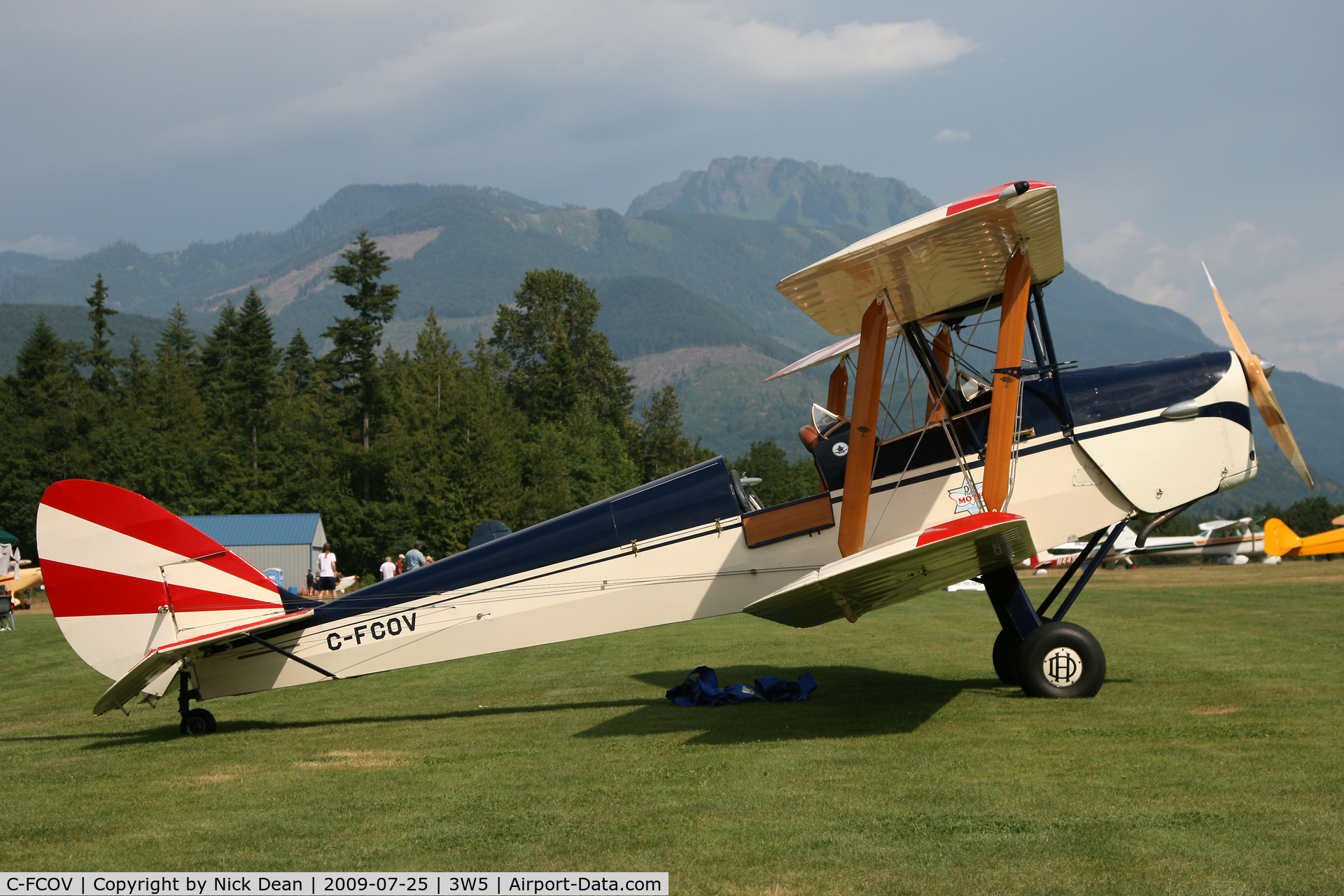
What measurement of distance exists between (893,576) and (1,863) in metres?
5.22

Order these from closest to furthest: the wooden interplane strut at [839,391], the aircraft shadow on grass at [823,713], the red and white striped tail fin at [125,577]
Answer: the aircraft shadow on grass at [823,713]
the red and white striped tail fin at [125,577]
the wooden interplane strut at [839,391]

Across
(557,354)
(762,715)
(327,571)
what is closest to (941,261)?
(762,715)

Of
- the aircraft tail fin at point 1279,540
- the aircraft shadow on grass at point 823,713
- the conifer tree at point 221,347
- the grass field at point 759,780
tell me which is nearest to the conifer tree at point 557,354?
the conifer tree at point 221,347

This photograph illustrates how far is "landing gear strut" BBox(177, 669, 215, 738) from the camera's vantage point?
8023 millimetres

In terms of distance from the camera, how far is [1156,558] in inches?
1609

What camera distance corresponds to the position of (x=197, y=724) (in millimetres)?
8047

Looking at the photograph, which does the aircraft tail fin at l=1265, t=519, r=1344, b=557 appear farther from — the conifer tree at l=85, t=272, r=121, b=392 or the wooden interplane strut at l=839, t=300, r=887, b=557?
the conifer tree at l=85, t=272, r=121, b=392

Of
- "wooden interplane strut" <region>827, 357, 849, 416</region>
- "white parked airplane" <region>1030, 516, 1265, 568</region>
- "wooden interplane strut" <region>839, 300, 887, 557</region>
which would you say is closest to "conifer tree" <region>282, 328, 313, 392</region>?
"white parked airplane" <region>1030, 516, 1265, 568</region>

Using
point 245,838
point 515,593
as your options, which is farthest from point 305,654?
point 245,838

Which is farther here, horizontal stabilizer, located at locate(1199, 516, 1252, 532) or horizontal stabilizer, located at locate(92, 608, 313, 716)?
horizontal stabilizer, located at locate(1199, 516, 1252, 532)

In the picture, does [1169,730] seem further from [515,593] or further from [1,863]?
[1,863]

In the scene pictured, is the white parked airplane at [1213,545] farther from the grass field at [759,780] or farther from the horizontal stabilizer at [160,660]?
the horizontal stabilizer at [160,660]

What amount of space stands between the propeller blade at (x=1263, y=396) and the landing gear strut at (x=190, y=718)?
909 centimetres

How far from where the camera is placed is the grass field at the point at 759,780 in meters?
4.04
